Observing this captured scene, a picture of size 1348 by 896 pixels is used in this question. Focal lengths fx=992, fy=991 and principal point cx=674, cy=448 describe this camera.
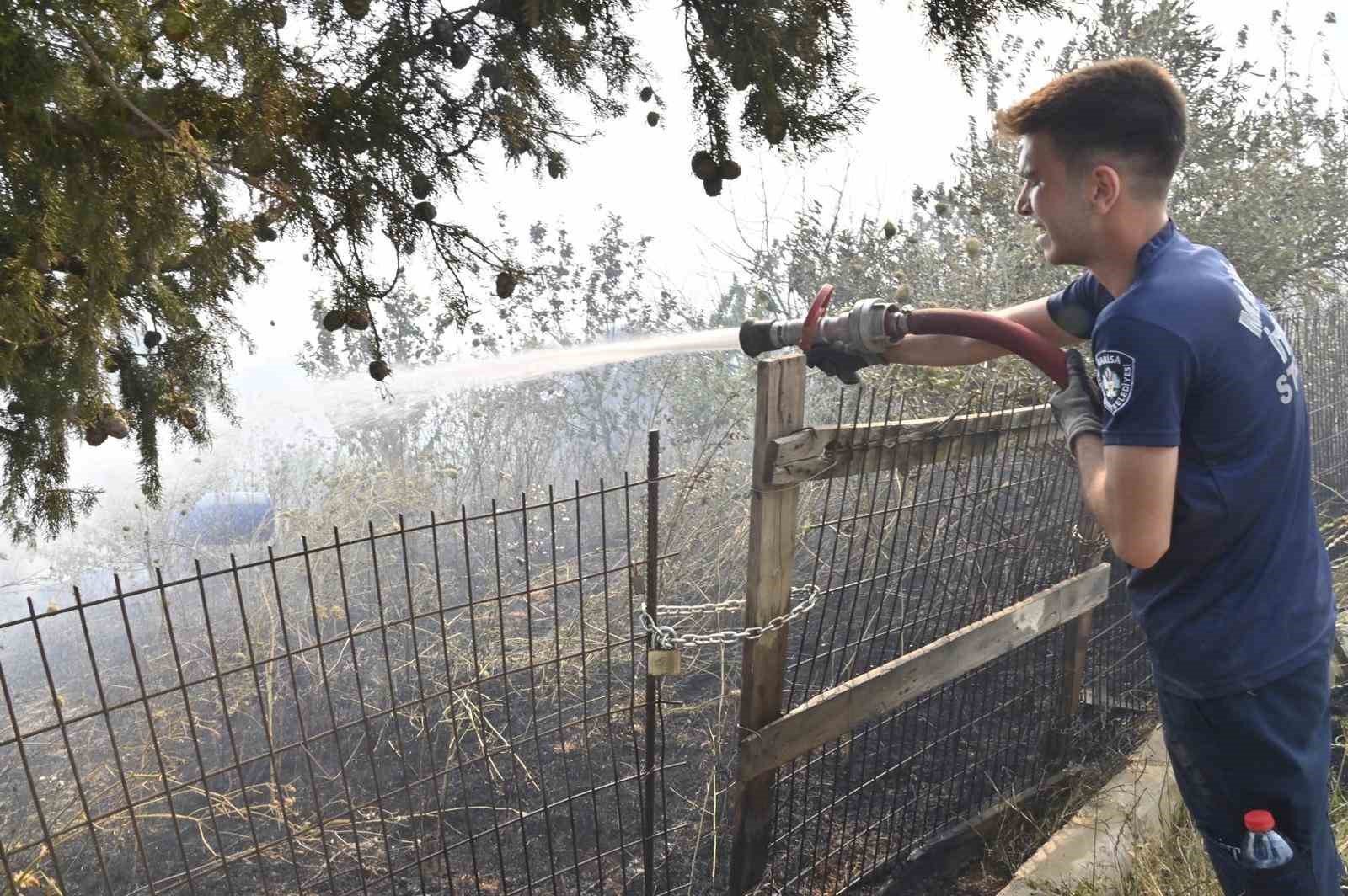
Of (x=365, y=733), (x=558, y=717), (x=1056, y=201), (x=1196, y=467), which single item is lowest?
(x=558, y=717)

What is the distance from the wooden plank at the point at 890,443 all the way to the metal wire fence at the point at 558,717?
47 mm

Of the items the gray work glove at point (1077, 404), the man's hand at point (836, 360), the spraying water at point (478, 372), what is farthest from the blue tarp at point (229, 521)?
the gray work glove at point (1077, 404)

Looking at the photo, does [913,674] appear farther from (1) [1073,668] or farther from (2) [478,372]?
(2) [478,372]

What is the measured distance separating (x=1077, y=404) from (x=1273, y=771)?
800 mm

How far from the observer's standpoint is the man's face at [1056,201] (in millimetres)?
1954

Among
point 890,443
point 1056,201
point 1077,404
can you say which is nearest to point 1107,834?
point 890,443

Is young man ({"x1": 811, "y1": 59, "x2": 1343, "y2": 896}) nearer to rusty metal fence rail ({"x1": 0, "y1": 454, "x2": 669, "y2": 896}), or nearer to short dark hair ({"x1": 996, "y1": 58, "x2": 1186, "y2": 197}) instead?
short dark hair ({"x1": 996, "y1": 58, "x2": 1186, "y2": 197})

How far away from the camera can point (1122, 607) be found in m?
4.84

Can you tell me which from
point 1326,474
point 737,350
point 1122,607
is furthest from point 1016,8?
point 1326,474

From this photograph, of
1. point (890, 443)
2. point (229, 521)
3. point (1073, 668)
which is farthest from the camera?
point (229, 521)

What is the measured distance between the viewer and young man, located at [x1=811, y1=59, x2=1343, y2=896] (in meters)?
1.75

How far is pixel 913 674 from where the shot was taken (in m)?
3.04

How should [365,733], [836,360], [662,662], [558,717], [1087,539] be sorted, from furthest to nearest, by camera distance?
[558,717] → [1087,539] → [365,733] → [662,662] → [836,360]

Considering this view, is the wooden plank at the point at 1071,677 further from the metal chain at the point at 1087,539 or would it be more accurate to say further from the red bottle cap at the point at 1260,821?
the red bottle cap at the point at 1260,821
